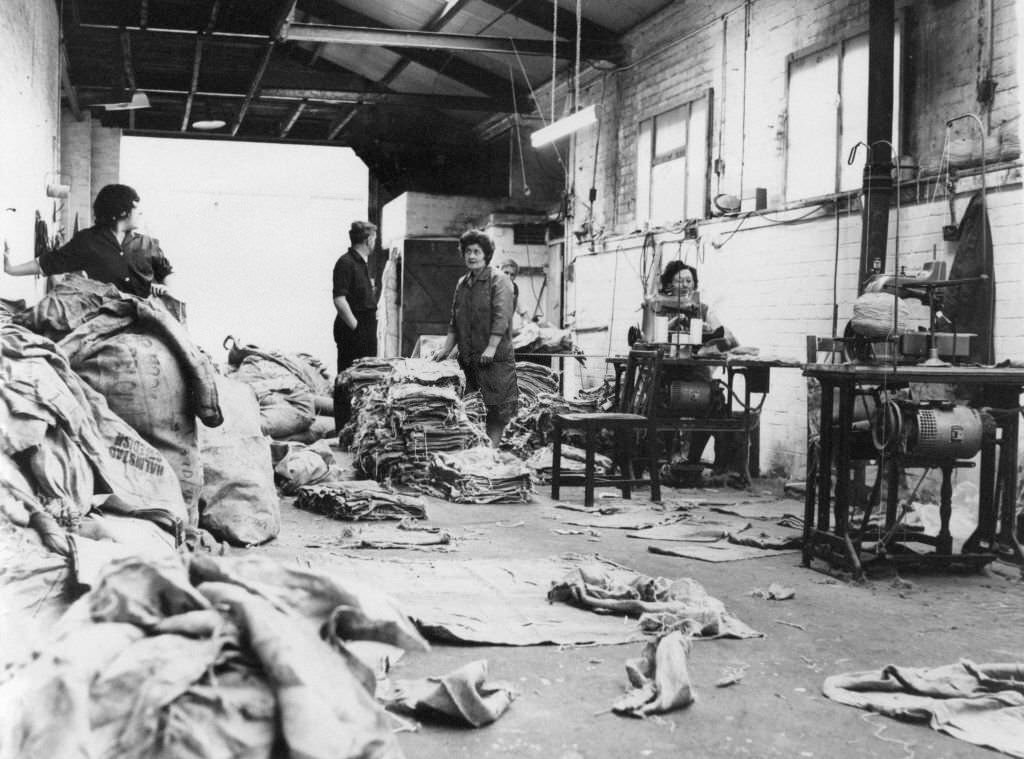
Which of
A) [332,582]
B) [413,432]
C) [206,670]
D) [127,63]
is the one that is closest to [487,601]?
[332,582]

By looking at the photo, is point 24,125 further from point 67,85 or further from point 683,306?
point 67,85

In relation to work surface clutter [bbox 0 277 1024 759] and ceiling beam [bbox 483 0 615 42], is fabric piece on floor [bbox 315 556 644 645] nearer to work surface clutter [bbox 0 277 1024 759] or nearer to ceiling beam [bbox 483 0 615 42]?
work surface clutter [bbox 0 277 1024 759]

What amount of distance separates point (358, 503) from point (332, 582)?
449cm

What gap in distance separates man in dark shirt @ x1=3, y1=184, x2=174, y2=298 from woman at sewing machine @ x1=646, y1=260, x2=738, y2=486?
4.07 metres

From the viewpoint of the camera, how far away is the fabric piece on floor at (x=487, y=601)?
395 centimetres

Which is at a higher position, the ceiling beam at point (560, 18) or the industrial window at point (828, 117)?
the ceiling beam at point (560, 18)

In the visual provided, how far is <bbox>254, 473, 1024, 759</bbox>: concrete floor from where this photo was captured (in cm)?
299

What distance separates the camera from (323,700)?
1.84m

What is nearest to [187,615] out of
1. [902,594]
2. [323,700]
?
[323,700]

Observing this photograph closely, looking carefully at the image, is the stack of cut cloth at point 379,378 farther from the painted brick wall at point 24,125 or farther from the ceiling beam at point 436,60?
the ceiling beam at point 436,60

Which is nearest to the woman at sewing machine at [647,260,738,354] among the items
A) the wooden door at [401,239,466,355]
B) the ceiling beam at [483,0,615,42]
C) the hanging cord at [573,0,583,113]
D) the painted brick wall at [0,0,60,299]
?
the hanging cord at [573,0,583,113]

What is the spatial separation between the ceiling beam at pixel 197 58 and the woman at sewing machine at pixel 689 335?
6.45 meters

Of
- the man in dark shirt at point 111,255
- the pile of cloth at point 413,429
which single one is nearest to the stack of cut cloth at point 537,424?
the pile of cloth at point 413,429

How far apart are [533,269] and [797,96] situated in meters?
6.12
